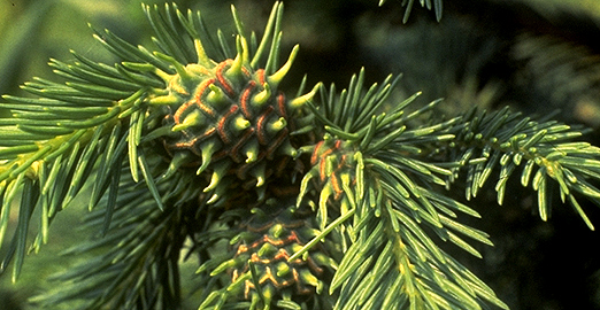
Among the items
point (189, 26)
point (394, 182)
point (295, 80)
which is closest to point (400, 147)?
point (394, 182)

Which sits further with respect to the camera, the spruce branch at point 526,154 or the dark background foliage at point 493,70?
the dark background foliage at point 493,70

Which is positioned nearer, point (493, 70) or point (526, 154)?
point (526, 154)

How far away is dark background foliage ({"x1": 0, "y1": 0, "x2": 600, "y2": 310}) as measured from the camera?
1.48 feet

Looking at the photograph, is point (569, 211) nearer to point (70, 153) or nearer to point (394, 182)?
point (394, 182)

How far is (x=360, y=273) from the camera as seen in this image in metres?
0.29

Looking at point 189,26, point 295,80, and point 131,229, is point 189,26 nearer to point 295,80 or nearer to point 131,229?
point 131,229

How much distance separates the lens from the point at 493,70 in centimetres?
54

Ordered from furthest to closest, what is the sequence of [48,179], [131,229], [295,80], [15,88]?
[15,88] → [295,80] → [131,229] → [48,179]

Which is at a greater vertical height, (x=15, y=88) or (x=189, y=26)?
(x=189, y=26)

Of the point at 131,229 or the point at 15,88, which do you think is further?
the point at 15,88

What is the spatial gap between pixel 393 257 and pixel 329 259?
42 millimetres

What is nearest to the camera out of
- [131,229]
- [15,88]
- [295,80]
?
[131,229]

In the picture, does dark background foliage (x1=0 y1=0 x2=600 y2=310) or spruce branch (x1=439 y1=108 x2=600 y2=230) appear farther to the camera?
dark background foliage (x1=0 y1=0 x2=600 y2=310)

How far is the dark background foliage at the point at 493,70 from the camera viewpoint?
45cm
